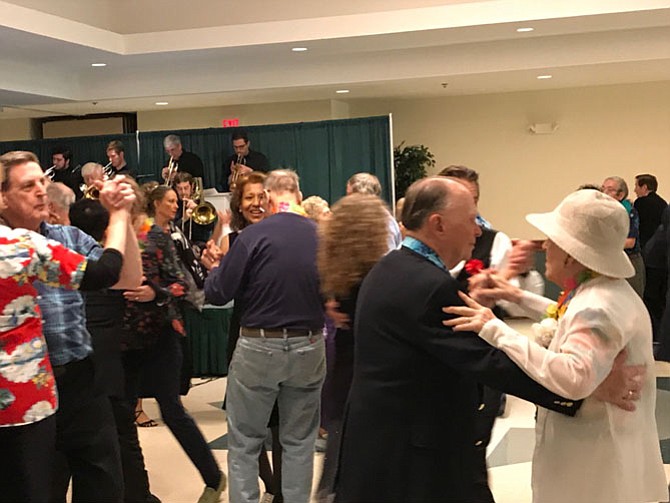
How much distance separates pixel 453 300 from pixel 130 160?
8.28 m

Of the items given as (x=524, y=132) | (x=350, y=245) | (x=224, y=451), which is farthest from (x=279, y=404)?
(x=524, y=132)

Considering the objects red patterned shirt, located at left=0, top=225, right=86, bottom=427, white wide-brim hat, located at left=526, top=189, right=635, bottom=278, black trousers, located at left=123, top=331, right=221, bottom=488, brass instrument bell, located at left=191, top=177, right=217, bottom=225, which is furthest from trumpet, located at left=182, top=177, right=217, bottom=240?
white wide-brim hat, located at left=526, top=189, right=635, bottom=278

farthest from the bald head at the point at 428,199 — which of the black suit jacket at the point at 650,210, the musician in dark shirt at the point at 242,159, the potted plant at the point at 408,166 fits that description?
the potted plant at the point at 408,166

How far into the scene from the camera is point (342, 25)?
7.98 metres

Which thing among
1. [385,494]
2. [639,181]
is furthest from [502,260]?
[639,181]

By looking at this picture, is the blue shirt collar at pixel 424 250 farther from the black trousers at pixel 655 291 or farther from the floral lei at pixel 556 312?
the black trousers at pixel 655 291

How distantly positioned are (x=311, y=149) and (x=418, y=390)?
7.61m

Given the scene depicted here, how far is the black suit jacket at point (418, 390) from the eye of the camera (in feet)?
7.40

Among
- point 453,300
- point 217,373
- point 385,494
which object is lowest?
point 217,373

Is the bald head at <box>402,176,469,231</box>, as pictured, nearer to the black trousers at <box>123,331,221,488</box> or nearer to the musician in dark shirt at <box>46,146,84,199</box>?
the black trousers at <box>123,331,221,488</box>

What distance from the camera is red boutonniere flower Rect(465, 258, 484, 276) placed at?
3282mm

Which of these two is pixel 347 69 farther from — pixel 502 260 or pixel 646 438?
pixel 646 438

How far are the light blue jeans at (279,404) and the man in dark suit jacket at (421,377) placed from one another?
147cm

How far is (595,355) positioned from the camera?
2320 mm
